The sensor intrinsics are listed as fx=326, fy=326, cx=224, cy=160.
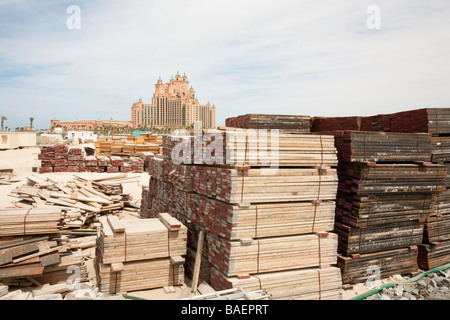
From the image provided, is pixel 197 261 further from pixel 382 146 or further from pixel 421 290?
pixel 421 290

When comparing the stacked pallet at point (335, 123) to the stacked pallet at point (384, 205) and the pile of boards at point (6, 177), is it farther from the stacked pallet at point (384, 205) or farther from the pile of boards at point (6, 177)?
the pile of boards at point (6, 177)

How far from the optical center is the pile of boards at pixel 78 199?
460 inches

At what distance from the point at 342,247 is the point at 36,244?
23.3ft

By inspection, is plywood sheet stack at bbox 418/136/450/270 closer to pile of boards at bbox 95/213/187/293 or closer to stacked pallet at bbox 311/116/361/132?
stacked pallet at bbox 311/116/361/132

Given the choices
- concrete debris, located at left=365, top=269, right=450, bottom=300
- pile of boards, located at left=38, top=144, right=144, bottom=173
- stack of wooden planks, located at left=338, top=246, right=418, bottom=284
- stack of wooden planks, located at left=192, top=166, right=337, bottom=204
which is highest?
stack of wooden planks, located at left=192, top=166, right=337, bottom=204

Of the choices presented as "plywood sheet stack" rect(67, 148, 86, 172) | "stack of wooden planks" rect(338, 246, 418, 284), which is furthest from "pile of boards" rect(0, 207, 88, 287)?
"plywood sheet stack" rect(67, 148, 86, 172)

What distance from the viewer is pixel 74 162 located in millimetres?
24984

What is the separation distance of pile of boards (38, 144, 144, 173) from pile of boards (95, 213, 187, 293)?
62.3 ft

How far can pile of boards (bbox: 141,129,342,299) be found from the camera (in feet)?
21.5

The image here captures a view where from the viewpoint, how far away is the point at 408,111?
364 inches

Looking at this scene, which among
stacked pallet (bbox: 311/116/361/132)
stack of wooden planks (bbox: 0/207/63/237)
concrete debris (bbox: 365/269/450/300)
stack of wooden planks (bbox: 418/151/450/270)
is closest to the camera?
stack of wooden planks (bbox: 0/207/63/237)

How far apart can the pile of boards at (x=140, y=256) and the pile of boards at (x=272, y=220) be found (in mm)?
594

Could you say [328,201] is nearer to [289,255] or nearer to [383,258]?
[289,255]
